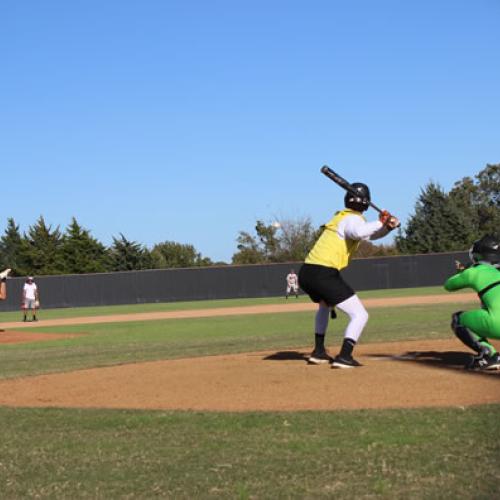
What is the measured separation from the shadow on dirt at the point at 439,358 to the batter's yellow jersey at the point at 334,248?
1.40 m

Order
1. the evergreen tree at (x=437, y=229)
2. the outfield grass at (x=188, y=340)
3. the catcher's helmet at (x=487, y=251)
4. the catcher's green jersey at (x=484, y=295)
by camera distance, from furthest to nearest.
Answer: the evergreen tree at (x=437, y=229) → the outfield grass at (x=188, y=340) → the catcher's helmet at (x=487, y=251) → the catcher's green jersey at (x=484, y=295)

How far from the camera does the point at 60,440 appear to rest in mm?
5730

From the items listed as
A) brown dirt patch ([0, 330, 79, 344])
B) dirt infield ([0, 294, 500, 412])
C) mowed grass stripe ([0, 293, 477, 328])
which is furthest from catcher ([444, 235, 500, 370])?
mowed grass stripe ([0, 293, 477, 328])

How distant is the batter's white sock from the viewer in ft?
26.5

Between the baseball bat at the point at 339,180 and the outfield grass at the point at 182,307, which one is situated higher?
the baseball bat at the point at 339,180

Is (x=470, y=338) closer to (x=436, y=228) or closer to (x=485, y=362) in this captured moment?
(x=485, y=362)

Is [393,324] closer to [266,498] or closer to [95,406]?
[95,406]

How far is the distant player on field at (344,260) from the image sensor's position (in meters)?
8.05

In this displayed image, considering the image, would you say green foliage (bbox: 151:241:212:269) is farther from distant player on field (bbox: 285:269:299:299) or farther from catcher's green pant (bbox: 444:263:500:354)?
catcher's green pant (bbox: 444:263:500:354)

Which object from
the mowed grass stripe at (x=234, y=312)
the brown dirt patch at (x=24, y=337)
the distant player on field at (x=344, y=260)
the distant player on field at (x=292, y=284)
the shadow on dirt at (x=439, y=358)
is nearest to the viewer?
the shadow on dirt at (x=439, y=358)

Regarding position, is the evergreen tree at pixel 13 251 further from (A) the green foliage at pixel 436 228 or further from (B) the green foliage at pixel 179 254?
(A) the green foliage at pixel 436 228

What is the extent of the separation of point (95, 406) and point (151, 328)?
1471cm

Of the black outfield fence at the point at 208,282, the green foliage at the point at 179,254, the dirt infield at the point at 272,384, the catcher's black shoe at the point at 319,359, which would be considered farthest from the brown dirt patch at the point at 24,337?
the green foliage at the point at 179,254

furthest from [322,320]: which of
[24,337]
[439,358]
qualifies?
[24,337]
